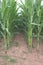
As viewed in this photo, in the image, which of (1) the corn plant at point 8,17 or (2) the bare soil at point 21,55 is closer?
(2) the bare soil at point 21,55

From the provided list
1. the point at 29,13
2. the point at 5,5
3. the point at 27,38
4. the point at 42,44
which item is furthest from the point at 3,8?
the point at 42,44

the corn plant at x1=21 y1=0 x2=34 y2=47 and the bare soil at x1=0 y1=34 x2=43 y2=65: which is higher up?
the corn plant at x1=21 y1=0 x2=34 y2=47

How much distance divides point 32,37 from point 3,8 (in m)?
0.86

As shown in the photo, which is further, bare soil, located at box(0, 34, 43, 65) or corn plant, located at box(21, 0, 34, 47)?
corn plant, located at box(21, 0, 34, 47)

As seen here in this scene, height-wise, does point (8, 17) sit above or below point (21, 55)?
above

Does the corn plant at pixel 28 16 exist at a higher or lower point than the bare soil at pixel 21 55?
higher

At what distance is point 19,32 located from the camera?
16.4 feet

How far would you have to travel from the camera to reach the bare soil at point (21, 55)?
13.8ft

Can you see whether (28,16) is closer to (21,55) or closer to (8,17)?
(8,17)

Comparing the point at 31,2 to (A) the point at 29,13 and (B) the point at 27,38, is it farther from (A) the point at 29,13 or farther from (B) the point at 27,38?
(B) the point at 27,38

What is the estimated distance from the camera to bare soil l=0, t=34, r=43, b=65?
4203 millimetres

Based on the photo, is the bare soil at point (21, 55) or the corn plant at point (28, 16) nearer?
the bare soil at point (21, 55)

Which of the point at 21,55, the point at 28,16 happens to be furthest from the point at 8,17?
the point at 21,55

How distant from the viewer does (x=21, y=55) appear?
175 inches
